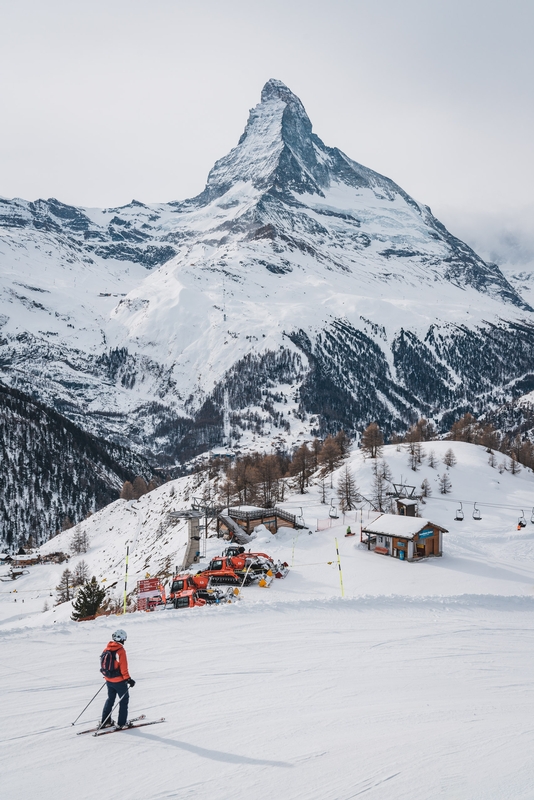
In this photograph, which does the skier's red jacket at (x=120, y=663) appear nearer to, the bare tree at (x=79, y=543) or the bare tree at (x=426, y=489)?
the bare tree at (x=426, y=489)

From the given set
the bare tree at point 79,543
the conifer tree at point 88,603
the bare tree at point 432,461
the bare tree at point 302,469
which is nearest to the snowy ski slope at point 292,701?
the conifer tree at point 88,603

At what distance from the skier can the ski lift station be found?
33.5 meters

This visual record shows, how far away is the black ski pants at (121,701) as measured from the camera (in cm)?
1129

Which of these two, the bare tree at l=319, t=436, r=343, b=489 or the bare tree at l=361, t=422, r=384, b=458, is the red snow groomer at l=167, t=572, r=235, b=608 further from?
the bare tree at l=361, t=422, r=384, b=458

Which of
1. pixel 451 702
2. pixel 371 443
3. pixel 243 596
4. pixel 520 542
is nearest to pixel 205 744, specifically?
pixel 451 702

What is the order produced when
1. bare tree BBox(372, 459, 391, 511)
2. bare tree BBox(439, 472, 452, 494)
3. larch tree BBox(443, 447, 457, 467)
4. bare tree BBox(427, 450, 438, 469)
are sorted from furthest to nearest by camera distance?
larch tree BBox(443, 447, 457, 467)
bare tree BBox(427, 450, 438, 469)
bare tree BBox(439, 472, 452, 494)
bare tree BBox(372, 459, 391, 511)

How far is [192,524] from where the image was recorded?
4403cm

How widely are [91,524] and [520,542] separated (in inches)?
3230

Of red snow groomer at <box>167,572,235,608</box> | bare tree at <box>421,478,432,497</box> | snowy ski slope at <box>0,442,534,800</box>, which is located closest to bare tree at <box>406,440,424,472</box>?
bare tree at <box>421,478,432,497</box>

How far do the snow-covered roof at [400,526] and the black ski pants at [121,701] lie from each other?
3345 centimetres

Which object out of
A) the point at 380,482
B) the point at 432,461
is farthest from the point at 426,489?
the point at 432,461

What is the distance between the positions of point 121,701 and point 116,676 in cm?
73

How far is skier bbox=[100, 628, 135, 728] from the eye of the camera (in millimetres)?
11211

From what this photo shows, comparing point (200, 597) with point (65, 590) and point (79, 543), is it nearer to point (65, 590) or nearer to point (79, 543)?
point (65, 590)
